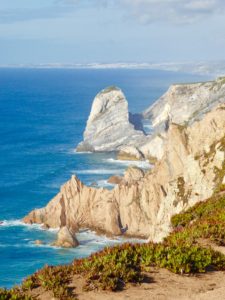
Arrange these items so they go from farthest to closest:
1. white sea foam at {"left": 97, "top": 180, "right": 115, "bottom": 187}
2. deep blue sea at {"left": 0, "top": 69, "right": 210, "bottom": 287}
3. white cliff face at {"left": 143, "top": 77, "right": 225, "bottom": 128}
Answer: white cliff face at {"left": 143, "top": 77, "right": 225, "bottom": 128}, white sea foam at {"left": 97, "top": 180, "right": 115, "bottom": 187}, deep blue sea at {"left": 0, "top": 69, "right": 210, "bottom": 287}

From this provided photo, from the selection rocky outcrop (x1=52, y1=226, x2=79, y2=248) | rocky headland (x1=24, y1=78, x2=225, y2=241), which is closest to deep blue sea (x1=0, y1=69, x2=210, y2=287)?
rocky outcrop (x1=52, y1=226, x2=79, y2=248)

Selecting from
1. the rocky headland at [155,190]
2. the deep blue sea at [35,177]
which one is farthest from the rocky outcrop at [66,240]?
the rocky headland at [155,190]

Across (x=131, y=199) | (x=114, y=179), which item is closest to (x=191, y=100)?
(x=114, y=179)

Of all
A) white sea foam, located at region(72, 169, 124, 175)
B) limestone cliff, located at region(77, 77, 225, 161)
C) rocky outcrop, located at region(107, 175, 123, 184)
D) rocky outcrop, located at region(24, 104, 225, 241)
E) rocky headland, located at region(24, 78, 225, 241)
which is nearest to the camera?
rocky headland, located at region(24, 78, 225, 241)

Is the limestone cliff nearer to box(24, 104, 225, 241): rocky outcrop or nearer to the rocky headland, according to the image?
the rocky headland

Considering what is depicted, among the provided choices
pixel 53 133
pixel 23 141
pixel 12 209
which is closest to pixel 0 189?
pixel 12 209

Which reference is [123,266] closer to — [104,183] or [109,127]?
[104,183]

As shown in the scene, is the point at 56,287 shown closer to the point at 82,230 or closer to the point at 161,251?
the point at 161,251
